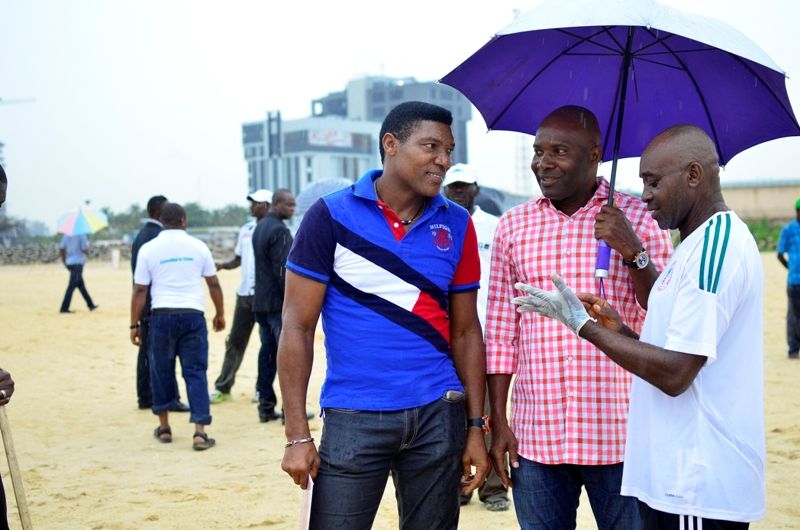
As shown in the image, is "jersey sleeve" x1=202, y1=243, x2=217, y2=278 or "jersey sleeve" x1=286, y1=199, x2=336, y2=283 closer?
"jersey sleeve" x1=286, y1=199, x2=336, y2=283

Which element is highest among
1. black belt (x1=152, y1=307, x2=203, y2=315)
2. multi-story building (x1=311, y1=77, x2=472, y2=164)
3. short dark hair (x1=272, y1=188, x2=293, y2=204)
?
multi-story building (x1=311, y1=77, x2=472, y2=164)

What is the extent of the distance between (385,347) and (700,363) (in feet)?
3.62

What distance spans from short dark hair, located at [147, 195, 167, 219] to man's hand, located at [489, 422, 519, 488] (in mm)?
6999

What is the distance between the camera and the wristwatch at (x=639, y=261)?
125 inches

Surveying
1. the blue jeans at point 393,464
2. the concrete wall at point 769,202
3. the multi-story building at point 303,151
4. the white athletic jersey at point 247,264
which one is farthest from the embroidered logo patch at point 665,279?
the multi-story building at point 303,151

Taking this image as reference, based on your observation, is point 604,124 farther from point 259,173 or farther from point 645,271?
point 259,173

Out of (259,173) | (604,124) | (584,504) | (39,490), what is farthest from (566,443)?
(259,173)

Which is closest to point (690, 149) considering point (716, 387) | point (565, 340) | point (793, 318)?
point (716, 387)

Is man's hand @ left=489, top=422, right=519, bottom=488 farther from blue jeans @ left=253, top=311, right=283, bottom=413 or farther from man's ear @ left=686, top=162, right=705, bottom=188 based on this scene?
blue jeans @ left=253, top=311, right=283, bottom=413

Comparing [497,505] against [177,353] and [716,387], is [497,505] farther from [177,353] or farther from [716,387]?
[177,353]

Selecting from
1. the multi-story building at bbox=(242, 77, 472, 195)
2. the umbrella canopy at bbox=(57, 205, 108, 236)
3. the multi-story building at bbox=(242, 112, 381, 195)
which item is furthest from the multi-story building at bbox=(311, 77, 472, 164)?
the umbrella canopy at bbox=(57, 205, 108, 236)

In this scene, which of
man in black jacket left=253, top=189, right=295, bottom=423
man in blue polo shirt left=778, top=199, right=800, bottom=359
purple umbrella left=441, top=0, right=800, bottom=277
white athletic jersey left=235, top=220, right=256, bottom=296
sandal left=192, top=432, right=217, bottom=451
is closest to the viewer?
purple umbrella left=441, top=0, right=800, bottom=277

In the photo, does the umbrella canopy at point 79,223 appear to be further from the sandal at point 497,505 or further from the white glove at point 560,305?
the white glove at point 560,305

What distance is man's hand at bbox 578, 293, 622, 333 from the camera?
3.06 meters
